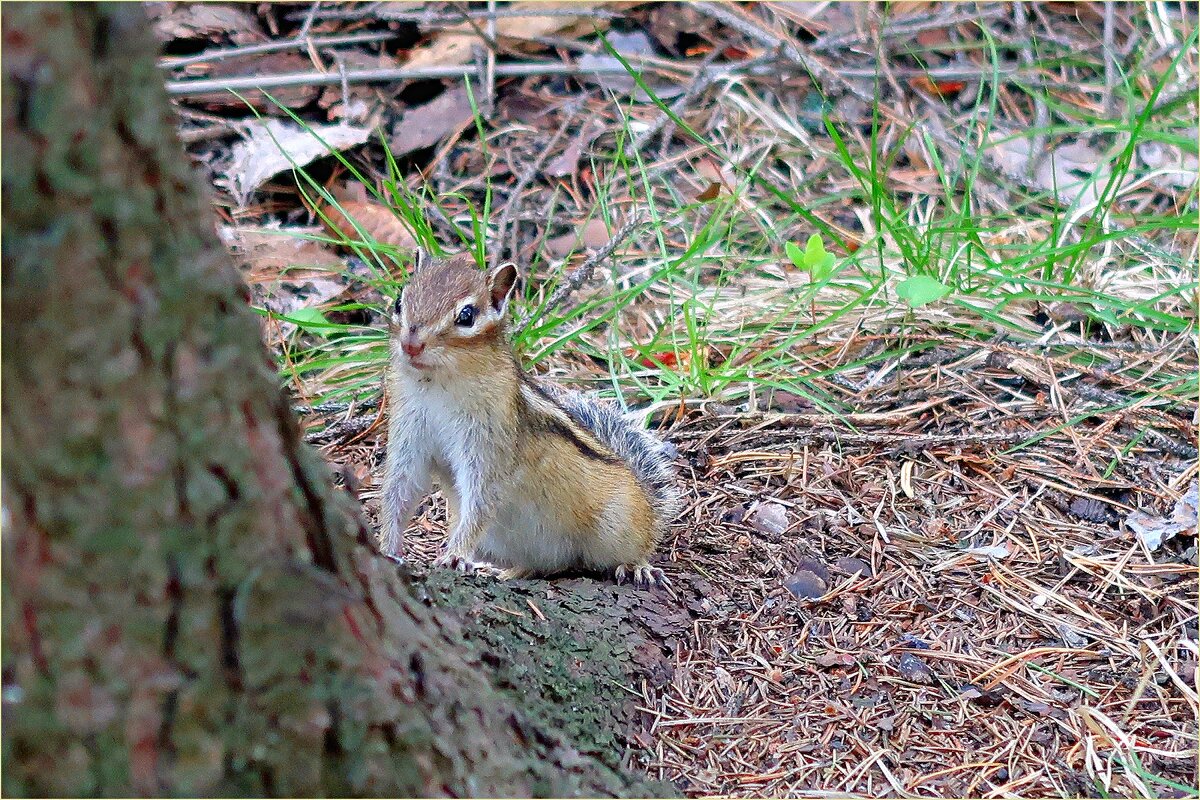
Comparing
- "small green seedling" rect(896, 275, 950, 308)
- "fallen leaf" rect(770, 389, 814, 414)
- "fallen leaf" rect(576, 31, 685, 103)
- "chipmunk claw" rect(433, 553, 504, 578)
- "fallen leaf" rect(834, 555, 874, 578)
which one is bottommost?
"fallen leaf" rect(834, 555, 874, 578)

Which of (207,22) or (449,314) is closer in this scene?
(449,314)

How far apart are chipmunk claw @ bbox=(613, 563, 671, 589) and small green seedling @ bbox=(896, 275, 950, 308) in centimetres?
134

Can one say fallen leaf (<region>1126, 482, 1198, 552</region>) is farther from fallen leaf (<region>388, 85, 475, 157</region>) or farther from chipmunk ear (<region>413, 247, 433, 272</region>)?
fallen leaf (<region>388, 85, 475, 157</region>)

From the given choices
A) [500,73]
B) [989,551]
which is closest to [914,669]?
[989,551]

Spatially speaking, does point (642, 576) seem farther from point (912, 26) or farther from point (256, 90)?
point (912, 26)

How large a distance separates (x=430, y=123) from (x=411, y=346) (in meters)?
2.57

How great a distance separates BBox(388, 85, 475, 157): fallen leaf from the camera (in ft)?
16.4

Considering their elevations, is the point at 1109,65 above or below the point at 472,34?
below

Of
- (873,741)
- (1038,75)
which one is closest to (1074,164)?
(1038,75)

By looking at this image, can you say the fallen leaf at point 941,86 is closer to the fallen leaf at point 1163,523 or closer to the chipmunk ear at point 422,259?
the fallen leaf at point 1163,523

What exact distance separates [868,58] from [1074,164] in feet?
3.72

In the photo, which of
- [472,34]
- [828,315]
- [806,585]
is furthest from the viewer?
[472,34]

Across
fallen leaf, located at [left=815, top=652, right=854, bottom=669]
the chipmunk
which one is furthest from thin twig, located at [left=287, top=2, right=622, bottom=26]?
fallen leaf, located at [left=815, top=652, right=854, bottom=669]

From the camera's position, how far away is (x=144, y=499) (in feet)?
4.44
